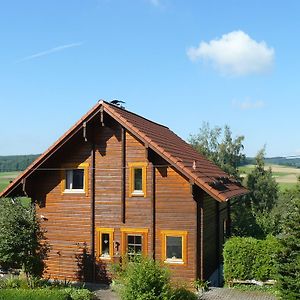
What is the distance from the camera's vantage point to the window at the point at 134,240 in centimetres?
1803

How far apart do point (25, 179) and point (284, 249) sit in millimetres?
11351

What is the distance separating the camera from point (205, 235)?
59.9 feet

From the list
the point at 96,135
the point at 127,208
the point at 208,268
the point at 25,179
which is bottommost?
the point at 208,268

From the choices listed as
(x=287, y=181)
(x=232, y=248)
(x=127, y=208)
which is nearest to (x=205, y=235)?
(x=232, y=248)

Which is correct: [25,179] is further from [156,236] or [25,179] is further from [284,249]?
[284,249]

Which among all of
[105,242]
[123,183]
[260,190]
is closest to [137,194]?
[123,183]

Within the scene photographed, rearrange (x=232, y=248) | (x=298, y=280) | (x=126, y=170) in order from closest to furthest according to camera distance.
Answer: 1. (x=298, y=280)
2. (x=232, y=248)
3. (x=126, y=170)

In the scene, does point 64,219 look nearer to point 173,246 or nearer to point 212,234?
point 173,246

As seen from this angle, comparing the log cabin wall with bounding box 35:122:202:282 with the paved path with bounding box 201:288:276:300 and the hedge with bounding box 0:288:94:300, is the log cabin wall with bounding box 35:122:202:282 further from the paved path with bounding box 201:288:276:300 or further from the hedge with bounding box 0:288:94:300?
the hedge with bounding box 0:288:94:300

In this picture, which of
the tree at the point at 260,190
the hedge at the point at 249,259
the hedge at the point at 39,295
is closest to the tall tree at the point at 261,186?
the tree at the point at 260,190

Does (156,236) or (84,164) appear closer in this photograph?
(156,236)

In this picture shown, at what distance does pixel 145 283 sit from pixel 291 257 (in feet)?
16.9

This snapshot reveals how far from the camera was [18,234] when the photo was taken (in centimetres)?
1650

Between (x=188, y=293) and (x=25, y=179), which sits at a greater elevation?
(x=25, y=179)
